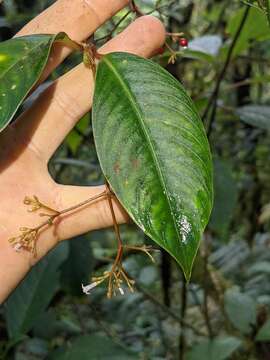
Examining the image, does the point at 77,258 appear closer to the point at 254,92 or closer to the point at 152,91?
the point at 152,91

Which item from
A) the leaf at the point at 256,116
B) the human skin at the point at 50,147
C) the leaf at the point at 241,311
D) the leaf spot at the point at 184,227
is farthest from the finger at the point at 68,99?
the leaf at the point at 241,311

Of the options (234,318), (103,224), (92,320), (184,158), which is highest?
(184,158)


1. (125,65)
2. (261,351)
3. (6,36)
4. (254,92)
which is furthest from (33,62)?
(254,92)

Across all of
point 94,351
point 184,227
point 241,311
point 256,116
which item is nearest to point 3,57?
point 184,227

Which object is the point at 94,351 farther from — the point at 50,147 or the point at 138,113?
the point at 138,113

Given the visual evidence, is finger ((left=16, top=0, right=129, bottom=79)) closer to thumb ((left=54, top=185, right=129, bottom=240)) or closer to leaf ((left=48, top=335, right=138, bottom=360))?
thumb ((left=54, top=185, right=129, bottom=240))

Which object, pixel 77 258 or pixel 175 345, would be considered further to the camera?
pixel 175 345

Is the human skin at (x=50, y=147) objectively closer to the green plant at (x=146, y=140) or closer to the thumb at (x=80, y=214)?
the thumb at (x=80, y=214)
